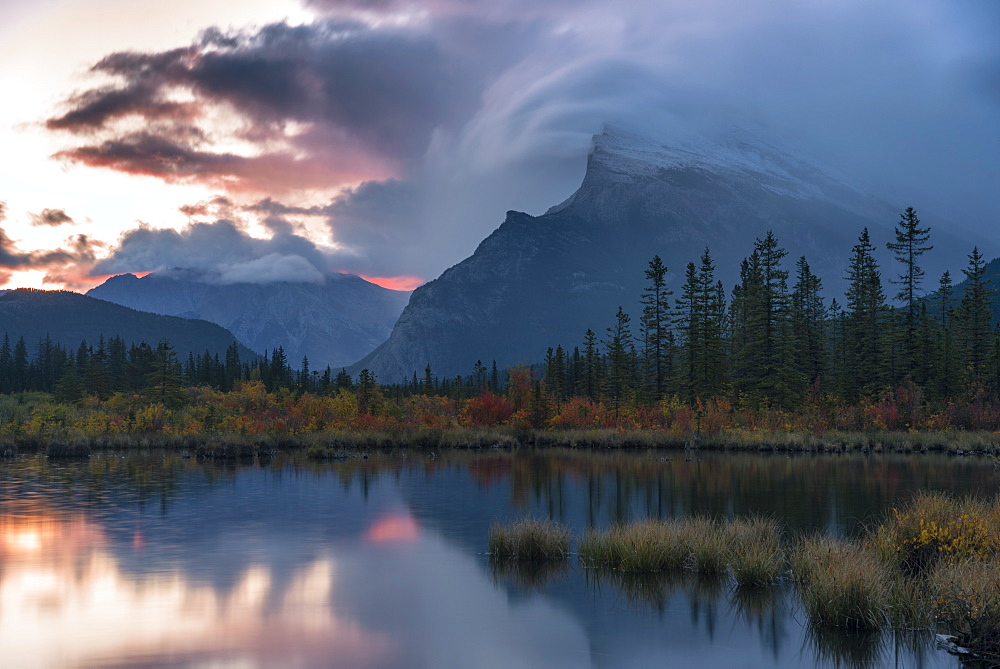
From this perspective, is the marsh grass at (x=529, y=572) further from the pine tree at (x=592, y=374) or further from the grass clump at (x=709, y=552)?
the pine tree at (x=592, y=374)

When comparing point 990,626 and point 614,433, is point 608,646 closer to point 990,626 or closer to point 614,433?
point 990,626

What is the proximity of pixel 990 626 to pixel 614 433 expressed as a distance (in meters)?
62.9

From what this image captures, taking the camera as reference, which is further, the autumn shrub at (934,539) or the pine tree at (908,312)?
the pine tree at (908,312)

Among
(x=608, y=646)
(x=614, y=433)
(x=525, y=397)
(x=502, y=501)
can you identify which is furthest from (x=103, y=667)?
(x=525, y=397)

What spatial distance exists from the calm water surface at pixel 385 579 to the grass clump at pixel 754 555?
0.38 m

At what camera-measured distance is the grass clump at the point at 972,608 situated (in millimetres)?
13602

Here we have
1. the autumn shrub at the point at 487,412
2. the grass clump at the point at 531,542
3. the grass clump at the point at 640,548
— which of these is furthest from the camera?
the autumn shrub at the point at 487,412

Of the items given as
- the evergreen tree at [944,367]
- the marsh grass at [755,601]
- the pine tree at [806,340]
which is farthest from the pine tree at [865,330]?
the marsh grass at [755,601]

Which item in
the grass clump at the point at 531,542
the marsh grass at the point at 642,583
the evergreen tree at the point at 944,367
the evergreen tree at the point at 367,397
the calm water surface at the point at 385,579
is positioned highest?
the evergreen tree at the point at 944,367

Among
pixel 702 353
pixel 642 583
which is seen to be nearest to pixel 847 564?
pixel 642 583

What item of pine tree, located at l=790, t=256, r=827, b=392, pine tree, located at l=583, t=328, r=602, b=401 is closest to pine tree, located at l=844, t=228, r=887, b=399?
pine tree, located at l=790, t=256, r=827, b=392

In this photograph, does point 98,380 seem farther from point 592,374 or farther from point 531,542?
point 531,542

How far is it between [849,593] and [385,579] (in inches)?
496

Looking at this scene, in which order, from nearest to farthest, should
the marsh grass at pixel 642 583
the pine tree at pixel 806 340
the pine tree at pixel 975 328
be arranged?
the marsh grass at pixel 642 583 < the pine tree at pixel 975 328 < the pine tree at pixel 806 340
